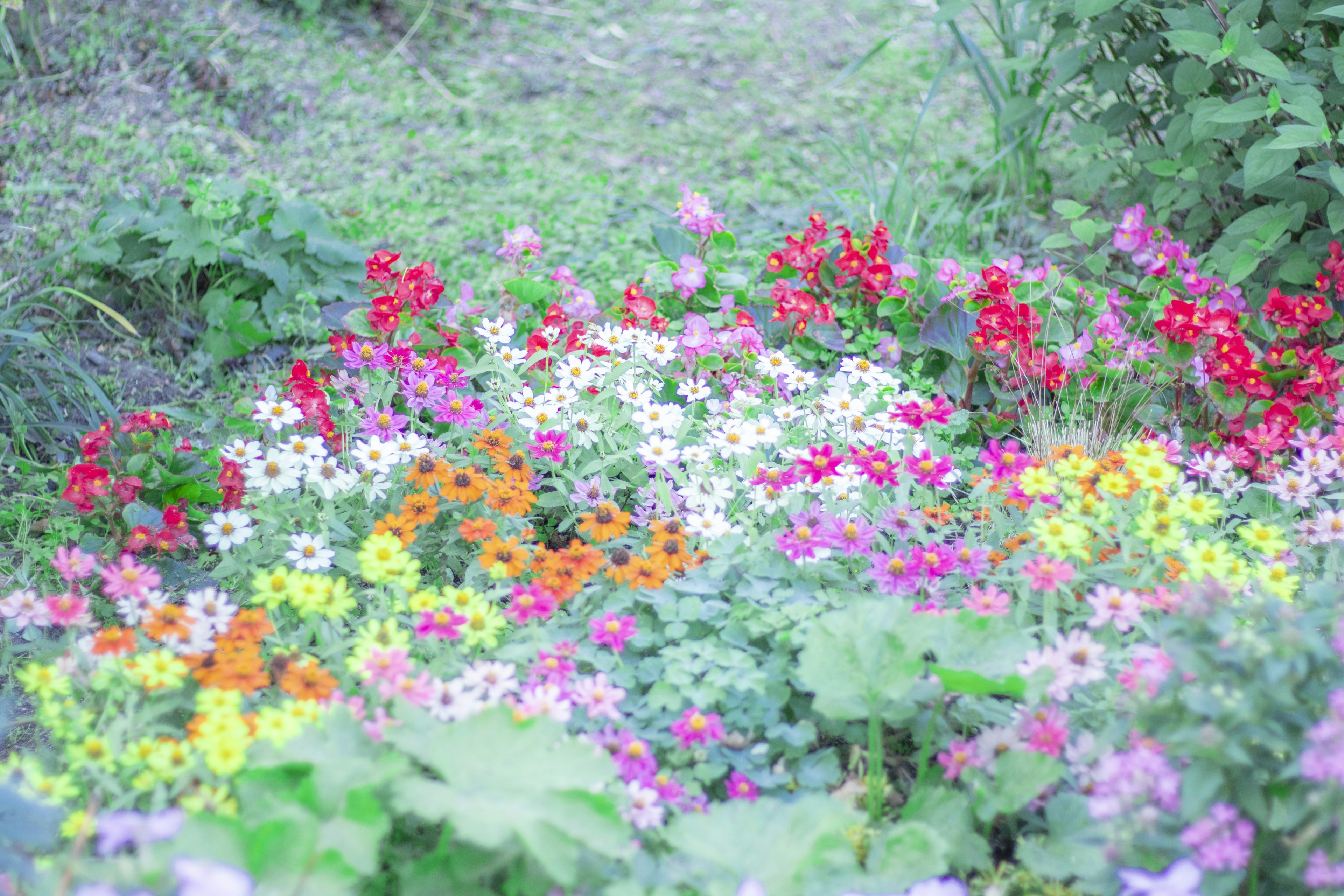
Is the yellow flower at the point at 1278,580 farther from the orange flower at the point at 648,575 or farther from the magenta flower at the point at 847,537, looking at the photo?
the orange flower at the point at 648,575

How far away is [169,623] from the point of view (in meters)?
1.59

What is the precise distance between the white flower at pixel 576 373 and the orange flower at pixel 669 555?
0.58 metres

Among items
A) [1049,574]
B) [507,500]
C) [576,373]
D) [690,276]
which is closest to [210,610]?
[507,500]

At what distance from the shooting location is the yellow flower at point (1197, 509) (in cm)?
177

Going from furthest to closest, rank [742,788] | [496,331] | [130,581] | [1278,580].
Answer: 1. [496,331]
2. [1278,580]
3. [130,581]
4. [742,788]

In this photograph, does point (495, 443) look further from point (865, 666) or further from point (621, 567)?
point (865, 666)

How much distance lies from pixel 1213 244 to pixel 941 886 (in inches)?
95.1

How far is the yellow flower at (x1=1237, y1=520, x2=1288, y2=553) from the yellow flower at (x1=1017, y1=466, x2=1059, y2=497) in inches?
13.1

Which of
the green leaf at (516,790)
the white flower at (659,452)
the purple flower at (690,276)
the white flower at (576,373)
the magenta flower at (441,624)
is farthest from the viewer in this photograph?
the purple flower at (690,276)

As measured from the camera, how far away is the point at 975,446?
8.61 ft

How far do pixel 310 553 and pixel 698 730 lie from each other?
82 cm

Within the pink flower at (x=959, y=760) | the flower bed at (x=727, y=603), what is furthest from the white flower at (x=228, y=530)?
the pink flower at (x=959, y=760)

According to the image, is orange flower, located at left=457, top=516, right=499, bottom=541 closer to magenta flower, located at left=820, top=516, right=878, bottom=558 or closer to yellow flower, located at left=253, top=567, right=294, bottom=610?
yellow flower, located at left=253, top=567, right=294, bottom=610

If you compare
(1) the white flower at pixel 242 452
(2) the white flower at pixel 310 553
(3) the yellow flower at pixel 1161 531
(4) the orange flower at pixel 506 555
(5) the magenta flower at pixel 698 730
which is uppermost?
(1) the white flower at pixel 242 452
